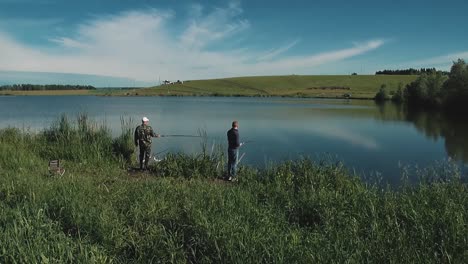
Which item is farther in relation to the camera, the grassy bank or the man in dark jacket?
the man in dark jacket

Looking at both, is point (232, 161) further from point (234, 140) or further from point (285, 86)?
point (285, 86)

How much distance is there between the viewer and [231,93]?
522ft

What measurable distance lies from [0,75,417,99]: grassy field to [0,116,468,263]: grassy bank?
439ft

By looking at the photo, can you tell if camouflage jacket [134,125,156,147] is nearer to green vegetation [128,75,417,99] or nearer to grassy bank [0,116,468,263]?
grassy bank [0,116,468,263]

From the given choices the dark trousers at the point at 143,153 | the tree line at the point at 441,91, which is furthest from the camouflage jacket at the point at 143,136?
the tree line at the point at 441,91

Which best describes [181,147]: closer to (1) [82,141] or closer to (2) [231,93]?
(1) [82,141]

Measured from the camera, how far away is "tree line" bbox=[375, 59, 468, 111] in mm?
55769

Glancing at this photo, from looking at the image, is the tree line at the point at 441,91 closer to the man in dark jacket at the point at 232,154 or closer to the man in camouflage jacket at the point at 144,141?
the man in dark jacket at the point at 232,154

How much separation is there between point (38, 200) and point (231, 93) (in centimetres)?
15250

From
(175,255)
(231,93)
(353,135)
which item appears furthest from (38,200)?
(231,93)

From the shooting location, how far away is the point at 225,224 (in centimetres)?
672

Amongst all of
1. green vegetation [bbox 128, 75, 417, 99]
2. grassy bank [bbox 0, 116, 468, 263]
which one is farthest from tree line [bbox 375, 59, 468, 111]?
green vegetation [bbox 128, 75, 417, 99]

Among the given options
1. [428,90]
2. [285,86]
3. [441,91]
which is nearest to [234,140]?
[441,91]

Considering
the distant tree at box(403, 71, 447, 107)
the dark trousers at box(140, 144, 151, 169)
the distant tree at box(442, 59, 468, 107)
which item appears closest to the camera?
the dark trousers at box(140, 144, 151, 169)
